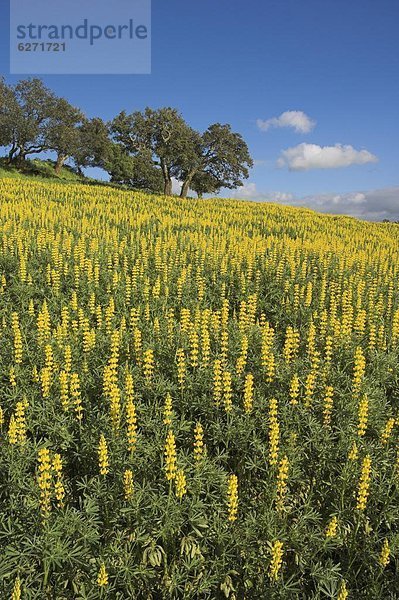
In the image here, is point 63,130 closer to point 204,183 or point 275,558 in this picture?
point 204,183

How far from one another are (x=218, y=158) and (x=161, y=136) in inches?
233

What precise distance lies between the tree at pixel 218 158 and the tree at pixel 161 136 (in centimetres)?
87

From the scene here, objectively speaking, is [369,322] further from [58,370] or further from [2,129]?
[2,129]

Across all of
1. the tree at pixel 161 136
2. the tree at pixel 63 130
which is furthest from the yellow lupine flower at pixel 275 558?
the tree at pixel 63 130

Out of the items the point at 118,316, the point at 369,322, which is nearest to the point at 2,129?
the point at 118,316

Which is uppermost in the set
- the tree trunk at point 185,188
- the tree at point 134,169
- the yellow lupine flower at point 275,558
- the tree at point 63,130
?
the tree at point 63,130

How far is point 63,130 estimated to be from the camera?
1613 inches

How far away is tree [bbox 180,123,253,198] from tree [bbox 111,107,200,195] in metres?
0.87

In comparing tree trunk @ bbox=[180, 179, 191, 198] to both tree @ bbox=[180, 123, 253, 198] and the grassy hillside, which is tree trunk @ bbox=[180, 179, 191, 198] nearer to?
tree @ bbox=[180, 123, 253, 198]

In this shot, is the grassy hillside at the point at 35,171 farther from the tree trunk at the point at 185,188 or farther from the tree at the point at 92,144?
the tree trunk at the point at 185,188

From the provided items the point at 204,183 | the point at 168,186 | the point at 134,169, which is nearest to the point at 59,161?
the point at 134,169

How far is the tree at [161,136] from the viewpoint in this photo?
38156 mm

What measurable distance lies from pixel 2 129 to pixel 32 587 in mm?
43411

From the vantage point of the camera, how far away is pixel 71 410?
16.3 feet
